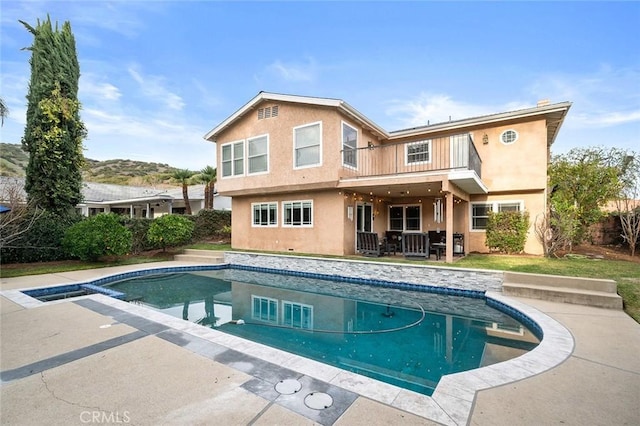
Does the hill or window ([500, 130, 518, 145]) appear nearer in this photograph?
window ([500, 130, 518, 145])

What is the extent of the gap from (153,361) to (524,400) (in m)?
4.40

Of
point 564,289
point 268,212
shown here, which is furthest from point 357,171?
point 564,289

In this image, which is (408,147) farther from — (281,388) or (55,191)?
(55,191)

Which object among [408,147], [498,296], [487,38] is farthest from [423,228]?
[487,38]

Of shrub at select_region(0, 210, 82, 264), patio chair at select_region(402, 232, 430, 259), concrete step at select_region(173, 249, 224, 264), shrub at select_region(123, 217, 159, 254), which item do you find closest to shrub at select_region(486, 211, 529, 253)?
patio chair at select_region(402, 232, 430, 259)

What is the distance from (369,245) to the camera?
40.2 ft

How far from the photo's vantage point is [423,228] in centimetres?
1479

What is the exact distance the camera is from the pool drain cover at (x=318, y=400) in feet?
9.78

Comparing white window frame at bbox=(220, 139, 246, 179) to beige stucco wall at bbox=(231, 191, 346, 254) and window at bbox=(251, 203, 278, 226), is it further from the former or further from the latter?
window at bbox=(251, 203, 278, 226)

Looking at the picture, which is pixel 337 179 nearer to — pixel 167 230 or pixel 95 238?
pixel 167 230

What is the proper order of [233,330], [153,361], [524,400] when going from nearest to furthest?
[524,400]
[153,361]
[233,330]

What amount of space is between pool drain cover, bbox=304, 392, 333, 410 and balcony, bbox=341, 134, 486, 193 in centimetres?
859

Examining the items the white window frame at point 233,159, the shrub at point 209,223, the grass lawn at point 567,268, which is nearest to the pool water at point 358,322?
the grass lawn at point 567,268

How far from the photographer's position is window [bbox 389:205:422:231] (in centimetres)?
1497
